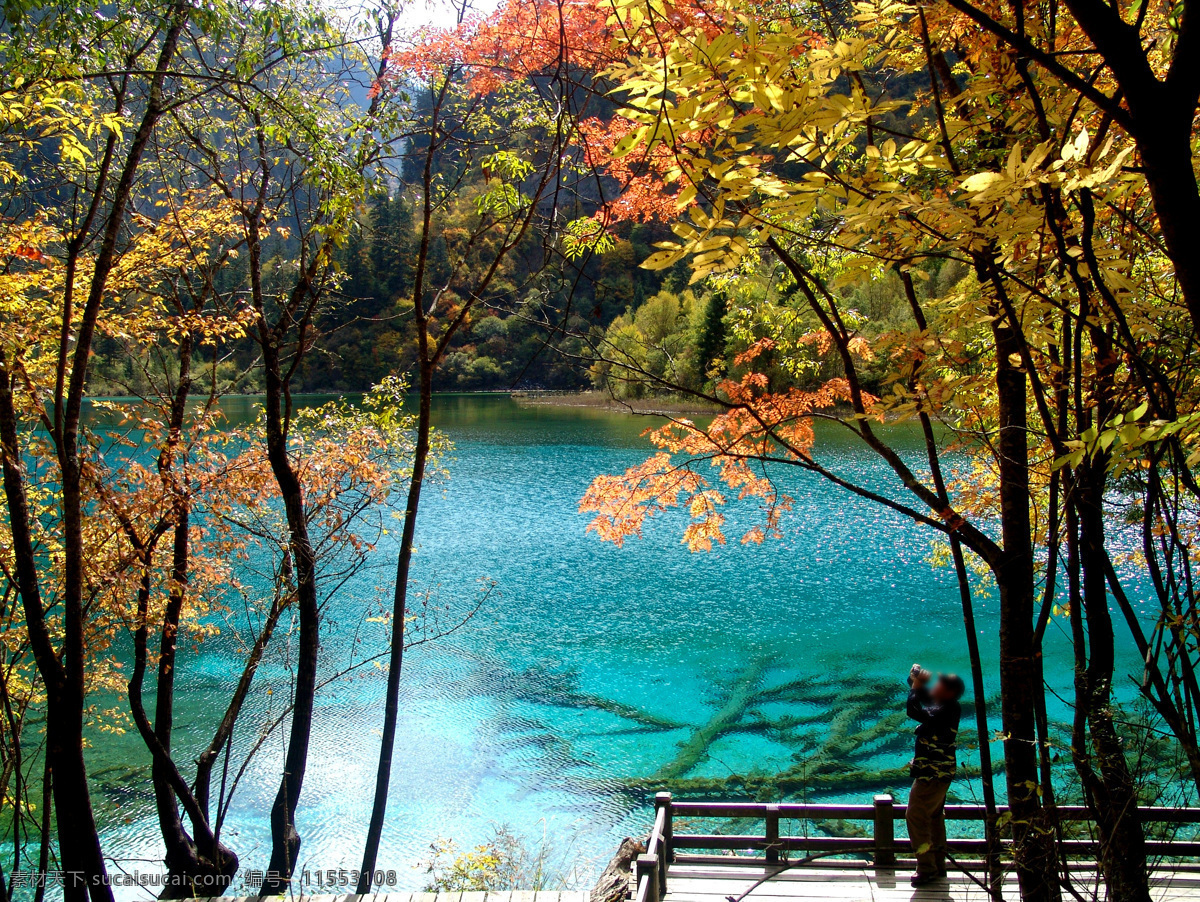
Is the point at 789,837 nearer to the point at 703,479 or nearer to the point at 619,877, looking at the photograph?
the point at 619,877

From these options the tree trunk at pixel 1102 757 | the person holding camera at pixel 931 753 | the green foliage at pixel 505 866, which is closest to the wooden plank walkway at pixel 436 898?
the person holding camera at pixel 931 753

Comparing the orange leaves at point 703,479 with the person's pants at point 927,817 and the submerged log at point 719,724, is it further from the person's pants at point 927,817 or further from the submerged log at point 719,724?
the submerged log at point 719,724

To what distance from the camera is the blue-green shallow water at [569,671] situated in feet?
22.2

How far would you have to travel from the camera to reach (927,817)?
345cm

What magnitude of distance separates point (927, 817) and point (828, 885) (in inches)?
23.2

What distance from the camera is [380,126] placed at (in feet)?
12.6

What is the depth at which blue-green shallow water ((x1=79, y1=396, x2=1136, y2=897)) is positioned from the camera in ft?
22.2

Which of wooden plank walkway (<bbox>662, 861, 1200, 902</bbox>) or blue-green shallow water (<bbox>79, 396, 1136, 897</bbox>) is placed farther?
blue-green shallow water (<bbox>79, 396, 1136, 897</bbox>)

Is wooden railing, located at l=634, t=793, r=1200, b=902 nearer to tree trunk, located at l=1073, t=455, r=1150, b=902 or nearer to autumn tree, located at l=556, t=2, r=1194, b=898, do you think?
autumn tree, located at l=556, t=2, r=1194, b=898

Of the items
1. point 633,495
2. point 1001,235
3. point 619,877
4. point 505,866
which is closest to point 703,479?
point 633,495

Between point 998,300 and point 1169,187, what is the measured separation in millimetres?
789

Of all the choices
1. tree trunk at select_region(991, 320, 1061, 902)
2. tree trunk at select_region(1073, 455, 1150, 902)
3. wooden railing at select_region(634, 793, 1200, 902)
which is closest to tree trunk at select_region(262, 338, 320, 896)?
wooden railing at select_region(634, 793, 1200, 902)

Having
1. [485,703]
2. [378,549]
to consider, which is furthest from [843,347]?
[378,549]

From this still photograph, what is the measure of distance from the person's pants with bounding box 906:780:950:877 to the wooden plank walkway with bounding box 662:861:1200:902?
11cm
